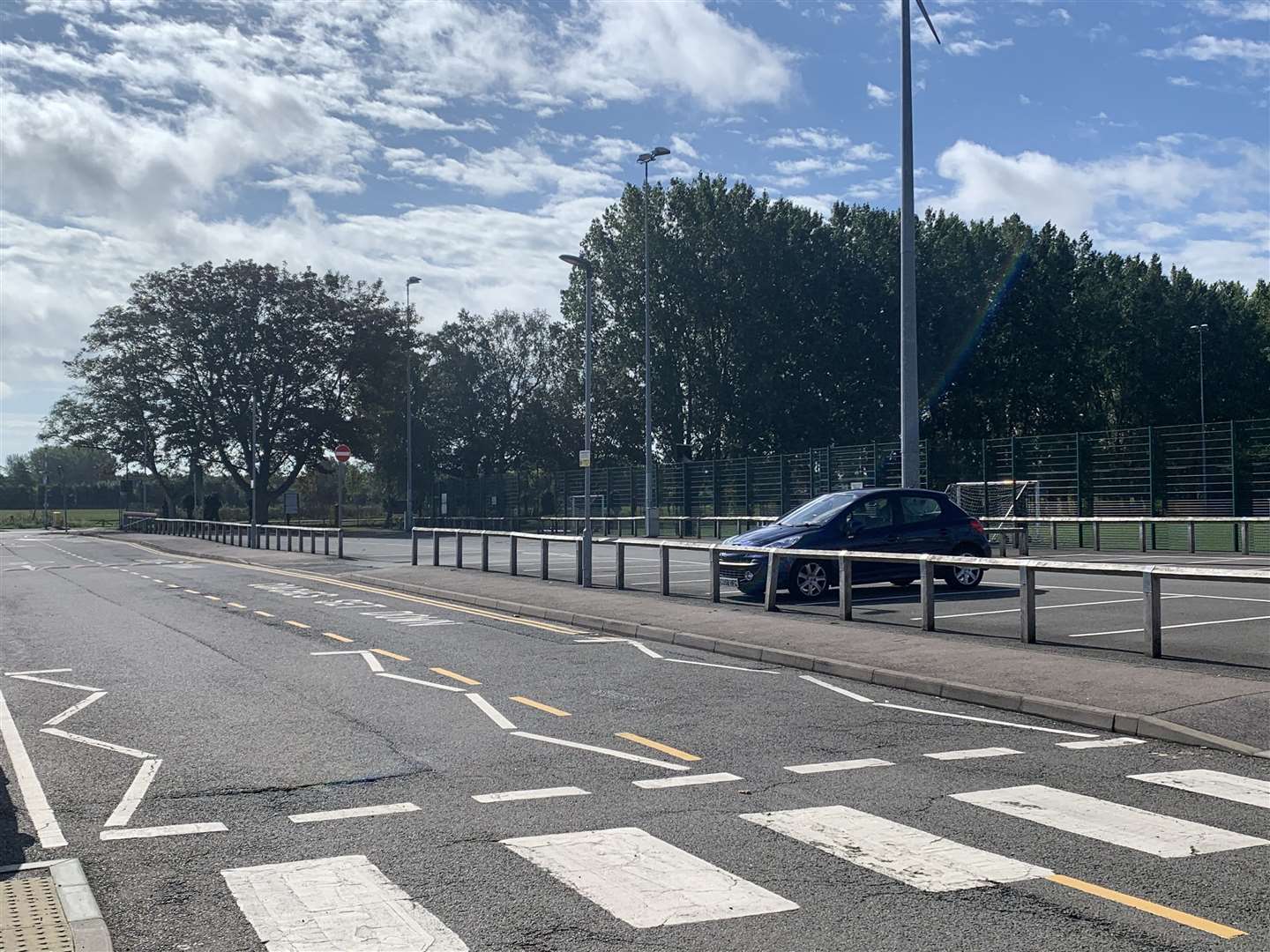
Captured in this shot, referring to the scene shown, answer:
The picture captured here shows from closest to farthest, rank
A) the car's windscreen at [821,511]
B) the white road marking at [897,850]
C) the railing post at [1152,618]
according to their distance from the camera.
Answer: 1. the white road marking at [897,850]
2. the railing post at [1152,618]
3. the car's windscreen at [821,511]

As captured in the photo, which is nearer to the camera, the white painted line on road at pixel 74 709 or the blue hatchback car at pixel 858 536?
the white painted line on road at pixel 74 709

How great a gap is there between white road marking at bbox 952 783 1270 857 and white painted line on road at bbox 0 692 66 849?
4.61m

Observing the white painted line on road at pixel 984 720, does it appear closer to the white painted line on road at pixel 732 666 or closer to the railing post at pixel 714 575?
the white painted line on road at pixel 732 666

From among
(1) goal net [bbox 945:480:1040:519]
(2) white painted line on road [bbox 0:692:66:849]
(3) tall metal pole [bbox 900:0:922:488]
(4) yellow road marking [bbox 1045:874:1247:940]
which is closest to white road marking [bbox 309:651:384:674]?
(2) white painted line on road [bbox 0:692:66:849]

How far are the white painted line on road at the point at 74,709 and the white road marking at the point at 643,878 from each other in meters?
5.00

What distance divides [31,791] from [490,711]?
3366 millimetres

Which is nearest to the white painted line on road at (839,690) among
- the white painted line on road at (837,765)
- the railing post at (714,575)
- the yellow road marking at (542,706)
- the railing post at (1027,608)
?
the white painted line on road at (837,765)

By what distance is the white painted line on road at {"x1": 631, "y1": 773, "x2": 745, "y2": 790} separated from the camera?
7016 millimetres

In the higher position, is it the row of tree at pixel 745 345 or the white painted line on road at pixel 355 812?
the row of tree at pixel 745 345

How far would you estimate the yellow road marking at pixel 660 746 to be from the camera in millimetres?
7812

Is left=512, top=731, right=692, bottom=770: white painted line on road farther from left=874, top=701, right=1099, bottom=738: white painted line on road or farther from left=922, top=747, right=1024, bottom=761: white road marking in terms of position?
left=874, top=701, right=1099, bottom=738: white painted line on road

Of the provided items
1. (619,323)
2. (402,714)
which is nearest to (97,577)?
(402,714)

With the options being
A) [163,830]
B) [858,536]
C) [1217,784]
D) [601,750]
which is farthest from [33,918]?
[858,536]

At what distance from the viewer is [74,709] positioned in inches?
385
